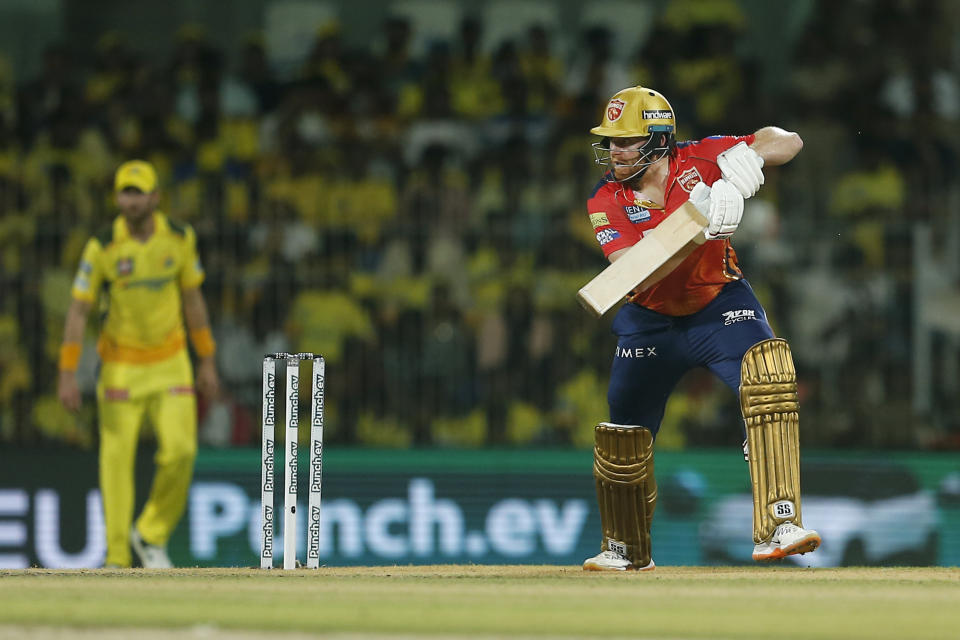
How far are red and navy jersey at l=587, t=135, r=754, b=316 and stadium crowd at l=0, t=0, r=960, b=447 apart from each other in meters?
4.60

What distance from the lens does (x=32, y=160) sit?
1388cm

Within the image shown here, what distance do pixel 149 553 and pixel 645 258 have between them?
4340 mm

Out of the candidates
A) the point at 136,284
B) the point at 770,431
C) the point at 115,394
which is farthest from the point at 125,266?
the point at 770,431

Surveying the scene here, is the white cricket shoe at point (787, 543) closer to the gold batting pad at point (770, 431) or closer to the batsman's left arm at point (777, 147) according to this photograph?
the gold batting pad at point (770, 431)

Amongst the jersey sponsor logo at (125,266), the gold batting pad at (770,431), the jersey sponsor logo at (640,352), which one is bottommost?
the gold batting pad at (770,431)

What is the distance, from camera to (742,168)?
23.9 feet

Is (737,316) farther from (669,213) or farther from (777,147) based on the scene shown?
(777,147)

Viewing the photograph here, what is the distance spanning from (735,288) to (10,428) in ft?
21.9

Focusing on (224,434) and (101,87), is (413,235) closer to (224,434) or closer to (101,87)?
(224,434)

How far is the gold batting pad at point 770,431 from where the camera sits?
7.18 metres

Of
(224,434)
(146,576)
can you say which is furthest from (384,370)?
(146,576)

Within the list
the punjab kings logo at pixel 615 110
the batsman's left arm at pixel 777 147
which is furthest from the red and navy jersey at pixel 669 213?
the punjab kings logo at pixel 615 110

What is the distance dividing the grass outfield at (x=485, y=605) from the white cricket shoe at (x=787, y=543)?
123mm

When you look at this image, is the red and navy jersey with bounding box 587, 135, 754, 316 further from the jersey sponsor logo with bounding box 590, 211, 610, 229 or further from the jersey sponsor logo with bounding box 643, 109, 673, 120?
the jersey sponsor logo with bounding box 643, 109, 673, 120
